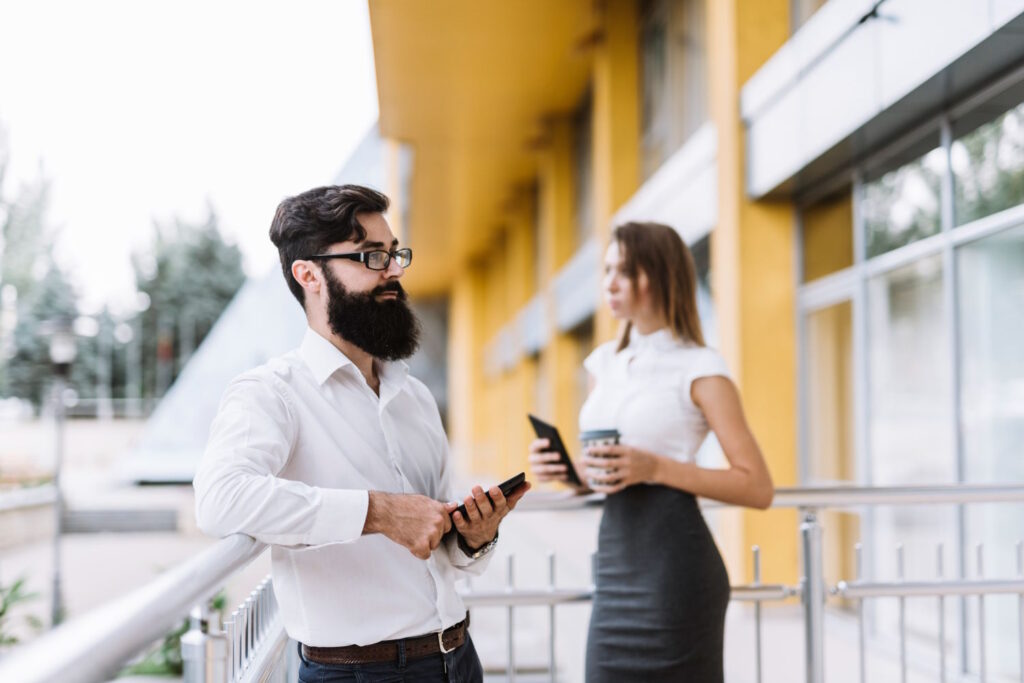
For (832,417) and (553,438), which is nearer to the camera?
(553,438)

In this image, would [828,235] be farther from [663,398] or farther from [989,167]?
[663,398]

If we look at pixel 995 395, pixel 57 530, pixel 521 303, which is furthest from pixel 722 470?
pixel 521 303

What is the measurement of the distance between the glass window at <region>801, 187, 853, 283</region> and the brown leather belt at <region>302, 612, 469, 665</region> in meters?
5.24

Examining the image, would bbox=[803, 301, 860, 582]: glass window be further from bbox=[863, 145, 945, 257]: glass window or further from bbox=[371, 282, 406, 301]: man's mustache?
bbox=[371, 282, 406, 301]: man's mustache

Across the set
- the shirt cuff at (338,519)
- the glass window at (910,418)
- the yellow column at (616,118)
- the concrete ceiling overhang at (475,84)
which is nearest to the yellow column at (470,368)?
the concrete ceiling overhang at (475,84)

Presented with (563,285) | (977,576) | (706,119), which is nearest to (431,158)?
(563,285)

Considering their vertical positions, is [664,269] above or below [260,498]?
above

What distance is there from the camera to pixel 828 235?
21.3 ft

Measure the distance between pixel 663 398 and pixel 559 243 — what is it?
13.5 metres

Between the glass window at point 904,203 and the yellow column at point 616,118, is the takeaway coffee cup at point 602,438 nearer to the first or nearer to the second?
→ the glass window at point 904,203

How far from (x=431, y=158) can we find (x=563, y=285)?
4819 mm

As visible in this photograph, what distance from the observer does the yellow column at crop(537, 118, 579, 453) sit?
50.6 ft

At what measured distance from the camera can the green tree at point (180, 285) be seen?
→ 36.1 metres

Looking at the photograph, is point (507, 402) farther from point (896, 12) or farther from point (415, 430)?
point (415, 430)
